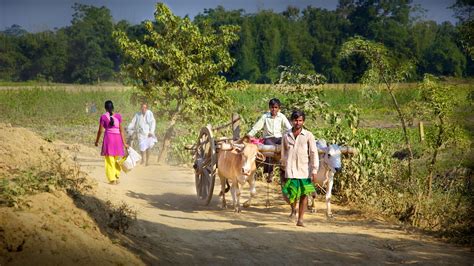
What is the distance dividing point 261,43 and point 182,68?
4932 cm

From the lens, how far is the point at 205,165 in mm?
12961

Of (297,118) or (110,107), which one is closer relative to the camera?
(297,118)

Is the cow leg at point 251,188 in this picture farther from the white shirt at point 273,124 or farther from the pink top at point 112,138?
the pink top at point 112,138

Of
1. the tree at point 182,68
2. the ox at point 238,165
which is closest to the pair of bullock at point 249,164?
the ox at point 238,165

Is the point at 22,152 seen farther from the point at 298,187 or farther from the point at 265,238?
the point at 298,187

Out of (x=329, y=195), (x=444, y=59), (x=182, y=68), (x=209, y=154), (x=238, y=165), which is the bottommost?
(x=329, y=195)

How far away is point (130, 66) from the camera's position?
2028 centimetres

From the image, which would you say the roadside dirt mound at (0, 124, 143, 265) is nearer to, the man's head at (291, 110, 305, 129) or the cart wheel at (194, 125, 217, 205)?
the man's head at (291, 110, 305, 129)

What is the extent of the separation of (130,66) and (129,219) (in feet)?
38.3

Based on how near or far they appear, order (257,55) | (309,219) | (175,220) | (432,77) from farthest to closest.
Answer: (257,55) < (432,77) < (309,219) < (175,220)

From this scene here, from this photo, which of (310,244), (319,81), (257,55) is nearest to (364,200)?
(319,81)

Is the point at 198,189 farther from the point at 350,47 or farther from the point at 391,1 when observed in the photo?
the point at 391,1

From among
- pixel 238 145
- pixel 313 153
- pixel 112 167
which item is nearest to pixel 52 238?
pixel 313 153

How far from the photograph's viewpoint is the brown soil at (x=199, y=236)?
6.93m
